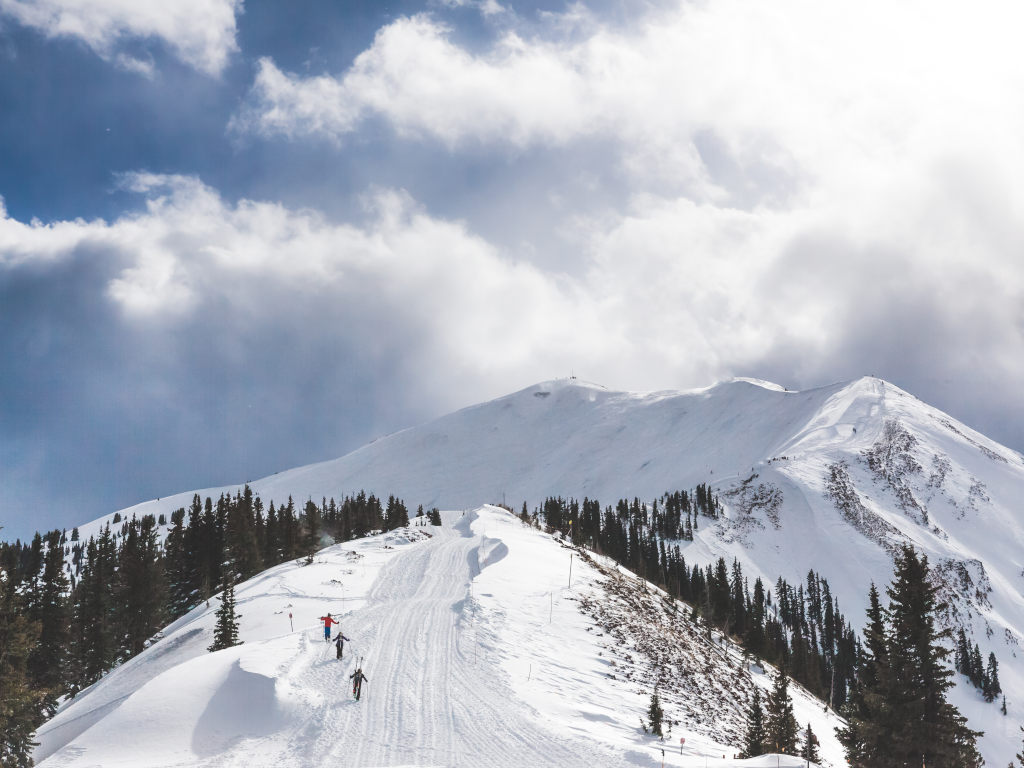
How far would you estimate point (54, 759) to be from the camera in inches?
775

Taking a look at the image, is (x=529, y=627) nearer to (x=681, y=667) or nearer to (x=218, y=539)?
(x=681, y=667)

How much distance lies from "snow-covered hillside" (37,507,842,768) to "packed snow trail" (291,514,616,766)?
0.08 m

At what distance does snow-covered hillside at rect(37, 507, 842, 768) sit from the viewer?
63.0 feet

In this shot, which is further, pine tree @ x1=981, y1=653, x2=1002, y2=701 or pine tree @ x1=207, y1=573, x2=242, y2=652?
pine tree @ x1=981, y1=653, x2=1002, y2=701

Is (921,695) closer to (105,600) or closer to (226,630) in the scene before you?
(226,630)

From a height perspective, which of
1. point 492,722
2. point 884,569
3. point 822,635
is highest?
point 492,722

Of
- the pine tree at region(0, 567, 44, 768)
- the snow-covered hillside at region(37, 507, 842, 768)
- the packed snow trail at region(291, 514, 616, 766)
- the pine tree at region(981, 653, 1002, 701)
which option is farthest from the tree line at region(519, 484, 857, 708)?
the pine tree at region(0, 567, 44, 768)

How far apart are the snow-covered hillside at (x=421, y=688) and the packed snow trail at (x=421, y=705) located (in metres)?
0.08

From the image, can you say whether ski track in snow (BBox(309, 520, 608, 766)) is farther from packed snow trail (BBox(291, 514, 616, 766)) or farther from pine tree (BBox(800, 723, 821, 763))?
pine tree (BBox(800, 723, 821, 763))

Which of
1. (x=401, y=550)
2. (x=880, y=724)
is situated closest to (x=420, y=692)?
(x=880, y=724)

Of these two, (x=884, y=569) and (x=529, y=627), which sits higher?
(x=529, y=627)

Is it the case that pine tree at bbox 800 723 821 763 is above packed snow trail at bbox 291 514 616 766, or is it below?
below

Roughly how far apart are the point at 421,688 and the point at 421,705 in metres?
1.89

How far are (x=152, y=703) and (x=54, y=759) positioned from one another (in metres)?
3.15
